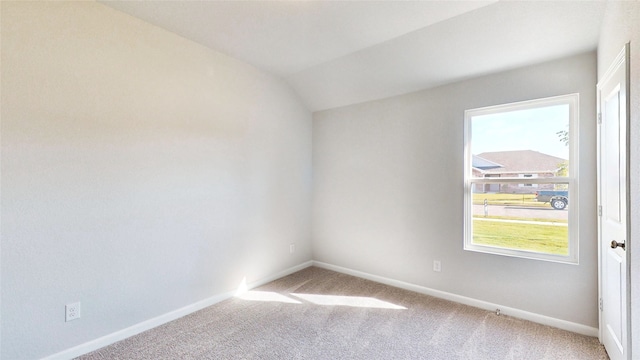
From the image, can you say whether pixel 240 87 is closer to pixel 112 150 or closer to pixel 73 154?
pixel 112 150

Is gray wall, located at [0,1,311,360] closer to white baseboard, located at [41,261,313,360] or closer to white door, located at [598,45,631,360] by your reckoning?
white baseboard, located at [41,261,313,360]

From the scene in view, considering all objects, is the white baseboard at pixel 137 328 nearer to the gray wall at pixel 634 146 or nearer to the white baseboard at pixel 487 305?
the white baseboard at pixel 487 305

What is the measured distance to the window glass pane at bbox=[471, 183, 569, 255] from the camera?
98.8 inches

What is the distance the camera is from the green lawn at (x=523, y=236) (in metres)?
2.51

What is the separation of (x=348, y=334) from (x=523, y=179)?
7.25 ft

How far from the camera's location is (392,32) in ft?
8.18

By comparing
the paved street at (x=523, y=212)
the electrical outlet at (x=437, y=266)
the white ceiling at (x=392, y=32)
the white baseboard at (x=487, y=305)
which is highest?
the white ceiling at (x=392, y=32)

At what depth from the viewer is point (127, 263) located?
2.27 meters

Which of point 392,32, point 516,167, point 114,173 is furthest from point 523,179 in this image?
point 114,173

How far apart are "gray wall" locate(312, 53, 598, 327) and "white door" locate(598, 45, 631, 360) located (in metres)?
0.20

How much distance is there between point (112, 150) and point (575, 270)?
3993 millimetres

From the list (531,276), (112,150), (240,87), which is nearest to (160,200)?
(112,150)

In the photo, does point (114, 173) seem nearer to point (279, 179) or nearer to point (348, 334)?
point (279, 179)

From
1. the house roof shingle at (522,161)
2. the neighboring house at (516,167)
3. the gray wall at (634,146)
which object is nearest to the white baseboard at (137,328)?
the neighboring house at (516,167)
